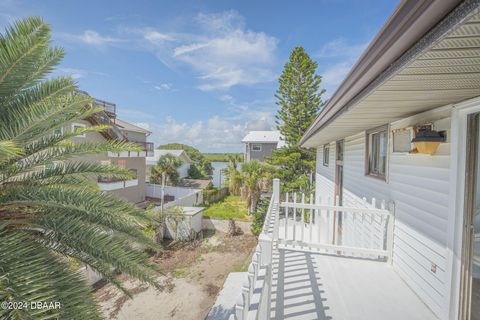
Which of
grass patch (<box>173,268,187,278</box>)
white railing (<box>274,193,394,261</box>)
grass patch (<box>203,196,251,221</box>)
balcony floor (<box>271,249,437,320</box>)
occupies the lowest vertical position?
grass patch (<box>173,268,187,278</box>)

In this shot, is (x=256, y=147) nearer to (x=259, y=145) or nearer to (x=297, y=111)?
(x=259, y=145)

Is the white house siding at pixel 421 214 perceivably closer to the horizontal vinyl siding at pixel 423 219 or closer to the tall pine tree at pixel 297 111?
the horizontal vinyl siding at pixel 423 219

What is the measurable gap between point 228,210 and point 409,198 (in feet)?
45.1

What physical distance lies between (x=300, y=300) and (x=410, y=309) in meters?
1.19

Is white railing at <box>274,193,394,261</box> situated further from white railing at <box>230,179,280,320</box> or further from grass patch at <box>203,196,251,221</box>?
grass patch at <box>203,196,251,221</box>

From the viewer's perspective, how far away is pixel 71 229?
2.14 metres

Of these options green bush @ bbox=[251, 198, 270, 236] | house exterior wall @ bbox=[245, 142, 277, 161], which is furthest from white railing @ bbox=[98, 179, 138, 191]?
house exterior wall @ bbox=[245, 142, 277, 161]

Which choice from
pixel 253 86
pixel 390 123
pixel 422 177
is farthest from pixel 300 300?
pixel 253 86

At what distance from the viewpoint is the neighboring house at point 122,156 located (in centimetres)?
1201

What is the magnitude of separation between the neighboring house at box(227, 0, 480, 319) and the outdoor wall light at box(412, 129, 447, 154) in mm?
10

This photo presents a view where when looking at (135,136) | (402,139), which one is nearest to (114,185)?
(135,136)

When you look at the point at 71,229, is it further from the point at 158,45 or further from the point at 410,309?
the point at 158,45

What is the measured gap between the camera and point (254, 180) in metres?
14.1

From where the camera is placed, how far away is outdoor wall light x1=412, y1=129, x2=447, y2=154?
2523 millimetres
